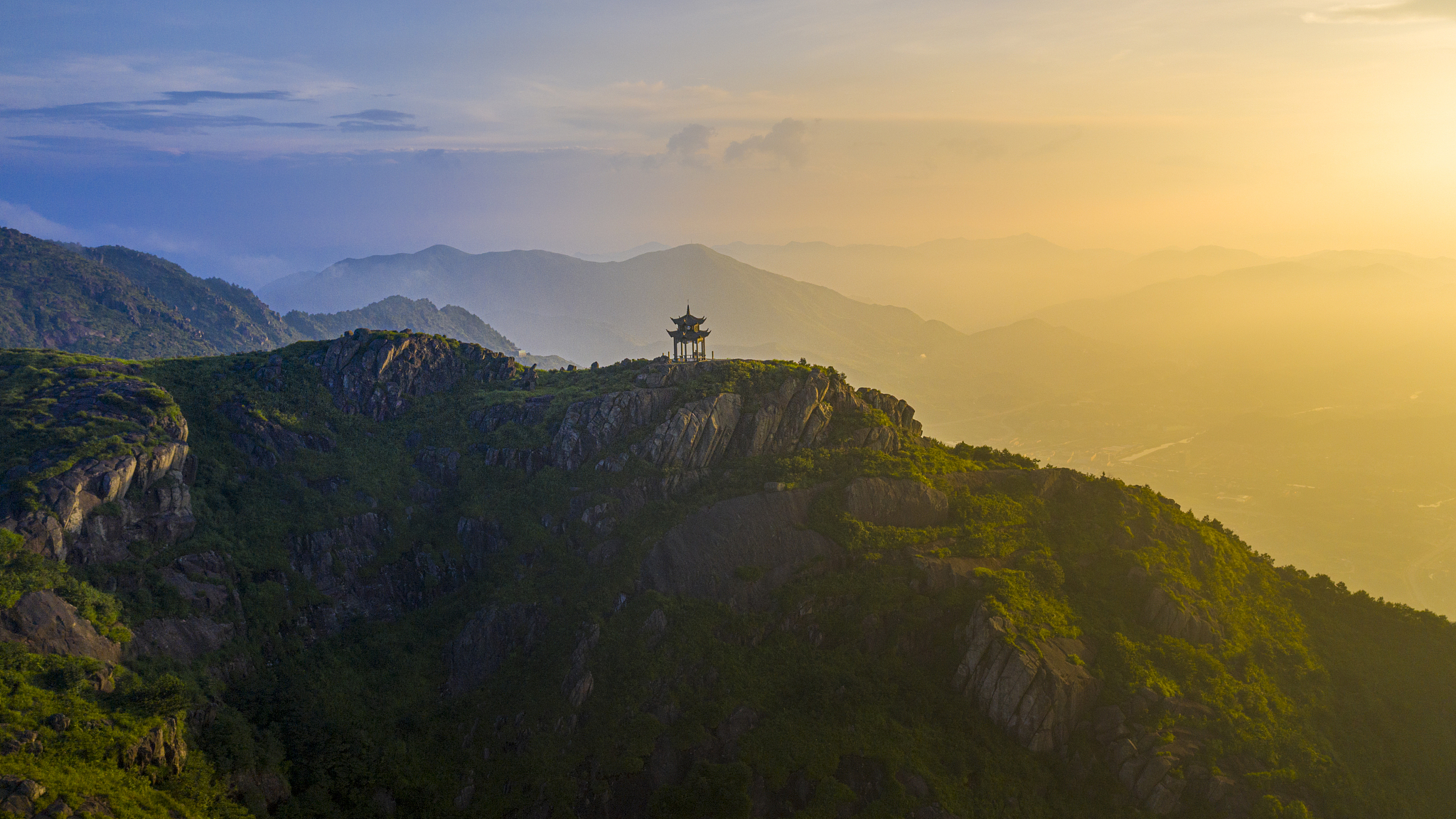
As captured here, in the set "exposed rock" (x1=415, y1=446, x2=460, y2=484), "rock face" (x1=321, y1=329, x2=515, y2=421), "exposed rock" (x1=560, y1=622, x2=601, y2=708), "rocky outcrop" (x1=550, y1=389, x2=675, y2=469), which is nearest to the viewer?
"exposed rock" (x1=560, y1=622, x2=601, y2=708)

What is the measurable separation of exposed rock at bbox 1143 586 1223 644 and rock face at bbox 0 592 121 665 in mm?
70017

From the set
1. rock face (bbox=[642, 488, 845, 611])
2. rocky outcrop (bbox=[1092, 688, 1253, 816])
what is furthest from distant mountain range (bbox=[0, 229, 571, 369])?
rocky outcrop (bbox=[1092, 688, 1253, 816])

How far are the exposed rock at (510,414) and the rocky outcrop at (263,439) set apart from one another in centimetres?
1410

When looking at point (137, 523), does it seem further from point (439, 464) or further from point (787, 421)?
point (787, 421)

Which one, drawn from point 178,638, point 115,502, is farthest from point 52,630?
point 115,502

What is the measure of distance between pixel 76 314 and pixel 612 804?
16523 centimetres

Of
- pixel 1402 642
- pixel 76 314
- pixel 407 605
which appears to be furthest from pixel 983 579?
pixel 76 314

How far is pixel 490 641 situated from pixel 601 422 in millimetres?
22086

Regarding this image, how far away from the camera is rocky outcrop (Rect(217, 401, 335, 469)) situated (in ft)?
217

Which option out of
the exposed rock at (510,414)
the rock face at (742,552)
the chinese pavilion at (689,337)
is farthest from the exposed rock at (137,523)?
the chinese pavilion at (689,337)

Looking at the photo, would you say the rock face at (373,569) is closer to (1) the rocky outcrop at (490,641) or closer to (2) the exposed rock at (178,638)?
(1) the rocky outcrop at (490,641)

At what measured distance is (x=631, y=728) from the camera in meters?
48.4

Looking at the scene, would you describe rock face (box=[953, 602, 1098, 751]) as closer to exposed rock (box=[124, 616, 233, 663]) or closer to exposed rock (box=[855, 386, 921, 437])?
exposed rock (box=[855, 386, 921, 437])

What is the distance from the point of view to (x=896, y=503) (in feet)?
201
